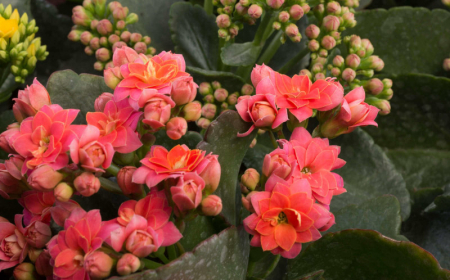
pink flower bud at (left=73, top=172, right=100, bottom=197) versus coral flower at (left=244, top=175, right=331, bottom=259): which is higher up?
pink flower bud at (left=73, top=172, right=100, bottom=197)

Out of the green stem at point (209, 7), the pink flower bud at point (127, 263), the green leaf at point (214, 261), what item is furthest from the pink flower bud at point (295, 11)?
the pink flower bud at point (127, 263)

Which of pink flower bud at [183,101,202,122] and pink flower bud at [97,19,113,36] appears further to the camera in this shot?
pink flower bud at [97,19,113,36]

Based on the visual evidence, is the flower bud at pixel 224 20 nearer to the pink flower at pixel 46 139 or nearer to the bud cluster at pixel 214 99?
the bud cluster at pixel 214 99

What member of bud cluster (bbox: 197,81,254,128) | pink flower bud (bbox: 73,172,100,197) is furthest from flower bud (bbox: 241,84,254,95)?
pink flower bud (bbox: 73,172,100,197)

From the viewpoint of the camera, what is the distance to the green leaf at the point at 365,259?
2.12ft

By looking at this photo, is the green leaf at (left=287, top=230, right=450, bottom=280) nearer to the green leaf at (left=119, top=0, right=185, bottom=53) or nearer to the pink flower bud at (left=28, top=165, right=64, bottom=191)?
the pink flower bud at (left=28, top=165, right=64, bottom=191)

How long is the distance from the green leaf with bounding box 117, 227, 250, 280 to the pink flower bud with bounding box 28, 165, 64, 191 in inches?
6.3

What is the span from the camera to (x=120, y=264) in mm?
481

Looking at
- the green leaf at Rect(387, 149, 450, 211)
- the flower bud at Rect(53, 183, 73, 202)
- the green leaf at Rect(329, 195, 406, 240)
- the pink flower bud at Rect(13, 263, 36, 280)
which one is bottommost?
the green leaf at Rect(387, 149, 450, 211)

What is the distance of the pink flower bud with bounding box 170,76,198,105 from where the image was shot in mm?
579

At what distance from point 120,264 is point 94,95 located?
0.38 meters

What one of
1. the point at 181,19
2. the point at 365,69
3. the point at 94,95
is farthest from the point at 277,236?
the point at 181,19

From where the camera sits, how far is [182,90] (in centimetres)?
58

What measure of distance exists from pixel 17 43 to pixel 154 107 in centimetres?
50
